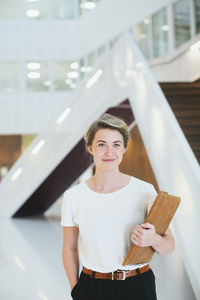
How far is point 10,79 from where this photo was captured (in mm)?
18297

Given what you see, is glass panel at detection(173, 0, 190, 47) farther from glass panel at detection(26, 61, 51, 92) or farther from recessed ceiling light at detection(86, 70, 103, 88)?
glass panel at detection(26, 61, 51, 92)

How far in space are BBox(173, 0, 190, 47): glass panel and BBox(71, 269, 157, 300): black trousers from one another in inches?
446

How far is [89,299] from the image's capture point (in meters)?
2.06

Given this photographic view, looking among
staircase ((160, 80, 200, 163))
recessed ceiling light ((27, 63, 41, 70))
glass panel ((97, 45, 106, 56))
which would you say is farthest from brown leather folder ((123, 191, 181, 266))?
recessed ceiling light ((27, 63, 41, 70))

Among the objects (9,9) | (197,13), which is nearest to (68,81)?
(9,9)

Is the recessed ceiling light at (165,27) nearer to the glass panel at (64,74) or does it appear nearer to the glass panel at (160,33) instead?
the glass panel at (160,33)

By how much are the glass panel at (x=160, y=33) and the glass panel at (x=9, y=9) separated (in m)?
7.35

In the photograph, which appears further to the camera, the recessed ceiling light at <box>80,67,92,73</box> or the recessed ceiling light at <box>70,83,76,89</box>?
the recessed ceiling light at <box>70,83,76,89</box>

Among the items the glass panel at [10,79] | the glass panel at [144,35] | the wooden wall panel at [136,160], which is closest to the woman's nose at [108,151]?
the glass panel at [144,35]

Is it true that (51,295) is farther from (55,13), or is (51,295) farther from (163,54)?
(55,13)

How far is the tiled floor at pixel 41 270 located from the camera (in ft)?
15.9

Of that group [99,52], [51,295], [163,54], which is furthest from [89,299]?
[99,52]

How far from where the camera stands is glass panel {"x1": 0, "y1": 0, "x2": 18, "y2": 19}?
18297 millimetres

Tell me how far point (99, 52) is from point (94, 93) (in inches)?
338
